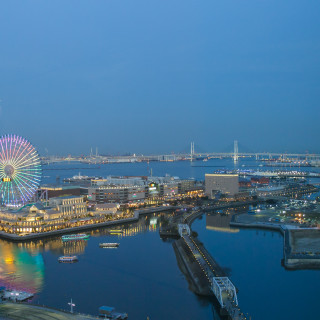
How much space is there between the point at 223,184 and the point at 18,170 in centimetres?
982

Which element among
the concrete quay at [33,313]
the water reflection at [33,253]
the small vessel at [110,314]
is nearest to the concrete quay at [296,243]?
the water reflection at [33,253]

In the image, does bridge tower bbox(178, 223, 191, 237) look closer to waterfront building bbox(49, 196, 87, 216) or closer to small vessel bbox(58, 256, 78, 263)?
small vessel bbox(58, 256, 78, 263)

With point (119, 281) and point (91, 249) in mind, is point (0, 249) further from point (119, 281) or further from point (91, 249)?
point (119, 281)

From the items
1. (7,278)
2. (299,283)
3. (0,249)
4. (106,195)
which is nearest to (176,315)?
(299,283)

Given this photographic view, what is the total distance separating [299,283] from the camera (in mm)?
7164

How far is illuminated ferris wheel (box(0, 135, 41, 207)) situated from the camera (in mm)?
12328

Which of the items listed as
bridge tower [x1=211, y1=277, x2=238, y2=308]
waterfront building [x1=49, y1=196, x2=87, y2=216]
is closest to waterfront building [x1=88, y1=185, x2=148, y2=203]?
waterfront building [x1=49, y1=196, x2=87, y2=216]

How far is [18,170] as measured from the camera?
40.8ft

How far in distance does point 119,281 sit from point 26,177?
6486mm

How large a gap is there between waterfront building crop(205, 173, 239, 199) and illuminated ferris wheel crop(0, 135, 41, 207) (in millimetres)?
8955

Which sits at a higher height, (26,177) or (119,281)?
(26,177)

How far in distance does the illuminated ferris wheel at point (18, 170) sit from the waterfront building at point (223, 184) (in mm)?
8955

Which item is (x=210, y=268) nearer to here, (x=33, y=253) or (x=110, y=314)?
(x=110, y=314)

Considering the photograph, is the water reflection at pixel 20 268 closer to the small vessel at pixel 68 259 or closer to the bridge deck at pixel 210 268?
the small vessel at pixel 68 259
